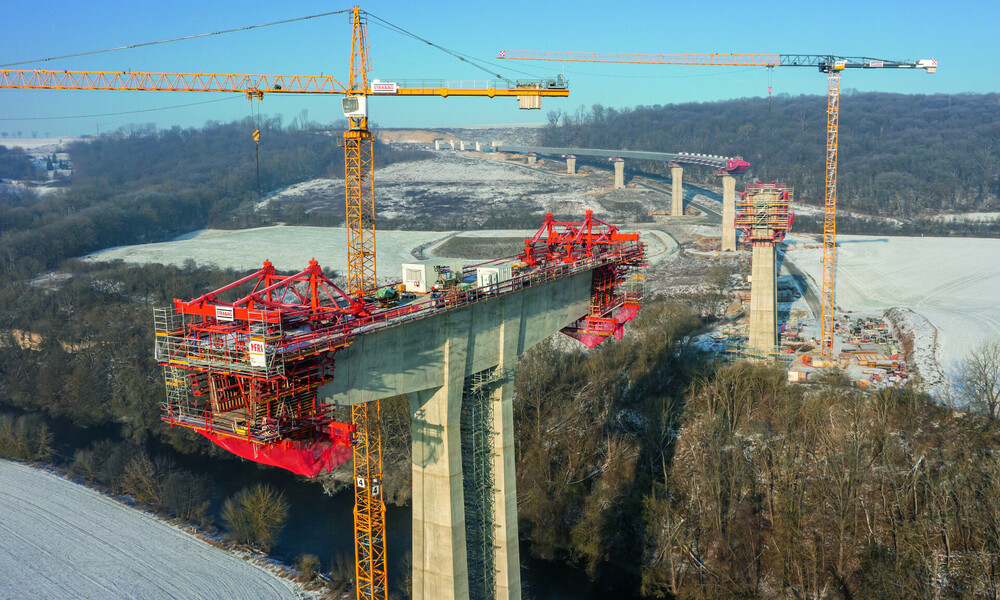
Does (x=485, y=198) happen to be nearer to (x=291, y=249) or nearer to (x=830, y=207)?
(x=291, y=249)

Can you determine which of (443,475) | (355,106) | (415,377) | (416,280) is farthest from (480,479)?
(355,106)

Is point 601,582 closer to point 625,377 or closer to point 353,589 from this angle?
point 353,589

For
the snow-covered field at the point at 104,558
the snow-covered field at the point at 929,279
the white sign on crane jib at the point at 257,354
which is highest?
the white sign on crane jib at the point at 257,354

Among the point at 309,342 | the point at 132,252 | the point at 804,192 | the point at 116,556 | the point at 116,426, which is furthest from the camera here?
the point at 804,192

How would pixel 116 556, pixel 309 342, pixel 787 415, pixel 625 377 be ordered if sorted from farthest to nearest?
pixel 625 377 < pixel 787 415 < pixel 116 556 < pixel 309 342

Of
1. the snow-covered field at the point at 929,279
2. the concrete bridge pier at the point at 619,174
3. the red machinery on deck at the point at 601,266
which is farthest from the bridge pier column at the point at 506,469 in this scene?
the concrete bridge pier at the point at 619,174

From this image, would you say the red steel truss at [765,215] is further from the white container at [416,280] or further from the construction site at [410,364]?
the white container at [416,280]

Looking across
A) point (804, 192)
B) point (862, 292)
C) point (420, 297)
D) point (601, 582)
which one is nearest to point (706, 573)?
point (601, 582)
